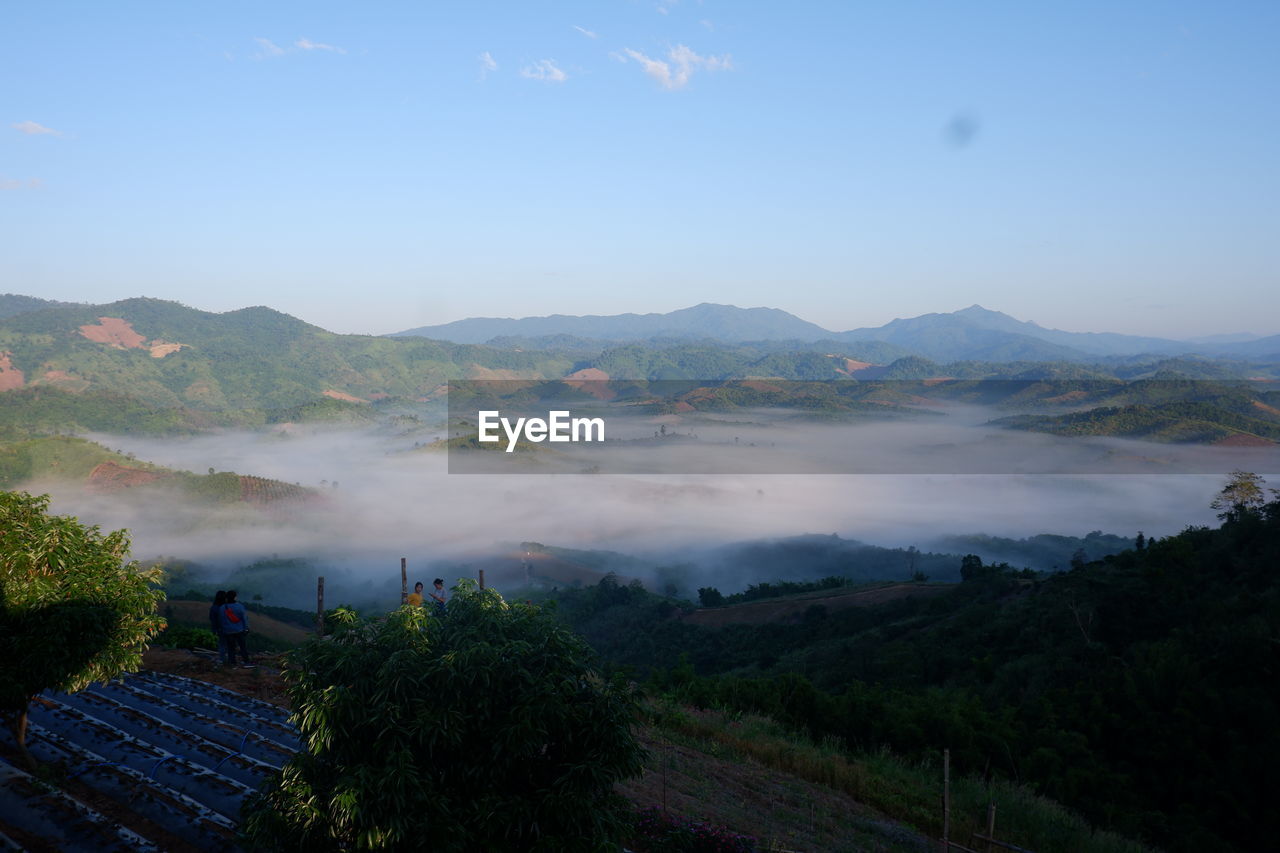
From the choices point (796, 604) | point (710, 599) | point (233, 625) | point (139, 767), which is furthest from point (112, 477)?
point (139, 767)

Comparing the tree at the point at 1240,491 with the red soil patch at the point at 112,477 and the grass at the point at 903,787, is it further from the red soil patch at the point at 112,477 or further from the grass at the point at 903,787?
the red soil patch at the point at 112,477

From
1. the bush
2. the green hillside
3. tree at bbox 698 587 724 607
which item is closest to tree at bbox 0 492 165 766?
the bush

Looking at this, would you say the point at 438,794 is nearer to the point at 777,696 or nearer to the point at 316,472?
the point at 777,696

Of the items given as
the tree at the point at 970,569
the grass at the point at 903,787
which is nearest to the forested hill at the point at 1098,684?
the grass at the point at 903,787

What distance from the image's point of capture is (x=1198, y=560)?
32.7 meters

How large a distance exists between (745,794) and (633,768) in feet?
22.2

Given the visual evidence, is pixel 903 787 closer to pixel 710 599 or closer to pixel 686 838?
pixel 686 838

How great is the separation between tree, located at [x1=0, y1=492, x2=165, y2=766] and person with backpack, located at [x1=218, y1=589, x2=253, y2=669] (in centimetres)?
491

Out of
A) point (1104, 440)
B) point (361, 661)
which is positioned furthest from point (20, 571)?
point (1104, 440)

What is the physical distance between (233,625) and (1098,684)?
79.6ft

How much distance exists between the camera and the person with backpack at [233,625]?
15.2m

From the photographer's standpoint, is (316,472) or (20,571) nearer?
(20,571)

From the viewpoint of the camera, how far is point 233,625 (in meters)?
15.3

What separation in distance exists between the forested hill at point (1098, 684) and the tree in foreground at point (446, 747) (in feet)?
41.6
